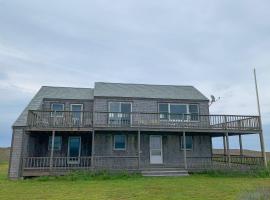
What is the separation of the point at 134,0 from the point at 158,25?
568cm

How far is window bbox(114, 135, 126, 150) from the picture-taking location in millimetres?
20358

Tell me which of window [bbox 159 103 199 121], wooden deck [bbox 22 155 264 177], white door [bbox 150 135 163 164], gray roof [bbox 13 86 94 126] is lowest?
wooden deck [bbox 22 155 264 177]

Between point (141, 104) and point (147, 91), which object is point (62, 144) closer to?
point (141, 104)

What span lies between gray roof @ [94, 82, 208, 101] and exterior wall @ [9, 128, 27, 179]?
648cm

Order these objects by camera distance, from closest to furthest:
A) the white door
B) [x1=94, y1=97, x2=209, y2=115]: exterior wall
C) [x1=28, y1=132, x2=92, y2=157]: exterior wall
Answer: [x1=28, y1=132, x2=92, y2=157]: exterior wall < the white door < [x1=94, y1=97, x2=209, y2=115]: exterior wall

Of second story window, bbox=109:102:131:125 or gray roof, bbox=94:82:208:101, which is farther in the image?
gray roof, bbox=94:82:208:101

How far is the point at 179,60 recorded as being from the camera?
30594 mm

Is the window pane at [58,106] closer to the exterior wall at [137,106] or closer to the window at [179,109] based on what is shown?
the exterior wall at [137,106]

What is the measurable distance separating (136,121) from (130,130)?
6.88ft

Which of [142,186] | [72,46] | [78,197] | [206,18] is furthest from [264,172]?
[72,46]

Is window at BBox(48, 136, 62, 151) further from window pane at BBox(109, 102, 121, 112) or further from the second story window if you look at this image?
window pane at BBox(109, 102, 121, 112)

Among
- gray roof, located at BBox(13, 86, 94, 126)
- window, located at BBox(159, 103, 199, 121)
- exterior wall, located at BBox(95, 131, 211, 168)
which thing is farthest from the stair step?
gray roof, located at BBox(13, 86, 94, 126)

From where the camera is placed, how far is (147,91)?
23141mm

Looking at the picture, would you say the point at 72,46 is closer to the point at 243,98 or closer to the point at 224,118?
the point at 224,118
